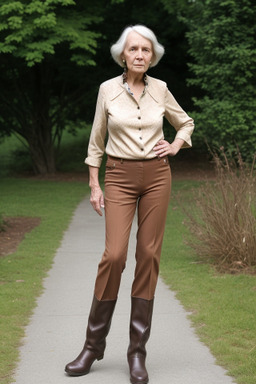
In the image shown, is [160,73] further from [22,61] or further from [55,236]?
[55,236]

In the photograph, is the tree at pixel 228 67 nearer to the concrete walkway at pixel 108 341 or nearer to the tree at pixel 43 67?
the tree at pixel 43 67

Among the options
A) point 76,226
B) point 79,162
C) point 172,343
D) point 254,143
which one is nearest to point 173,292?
point 172,343

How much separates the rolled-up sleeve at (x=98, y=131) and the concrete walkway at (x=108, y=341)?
1.38m

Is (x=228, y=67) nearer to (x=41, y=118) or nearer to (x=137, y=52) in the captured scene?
(x=41, y=118)

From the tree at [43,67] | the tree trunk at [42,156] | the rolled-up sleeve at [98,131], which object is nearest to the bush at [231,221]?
the rolled-up sleeve at [98,131]

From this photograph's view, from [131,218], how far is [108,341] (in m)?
1.36

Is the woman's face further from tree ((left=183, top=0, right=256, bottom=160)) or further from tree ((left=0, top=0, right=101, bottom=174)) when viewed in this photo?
tree ((left=0, top=0, right=101, bottom=174))

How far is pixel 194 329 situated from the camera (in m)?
6.15

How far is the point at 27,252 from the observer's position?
411 inches

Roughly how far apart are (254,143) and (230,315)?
12024mm

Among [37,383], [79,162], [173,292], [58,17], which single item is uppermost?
[58,17]

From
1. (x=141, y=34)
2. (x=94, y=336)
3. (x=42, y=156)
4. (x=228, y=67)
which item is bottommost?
(x=42, y=156)

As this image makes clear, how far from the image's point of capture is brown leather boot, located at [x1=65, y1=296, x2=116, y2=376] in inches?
189

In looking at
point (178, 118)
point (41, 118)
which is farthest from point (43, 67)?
point (178, 118)
